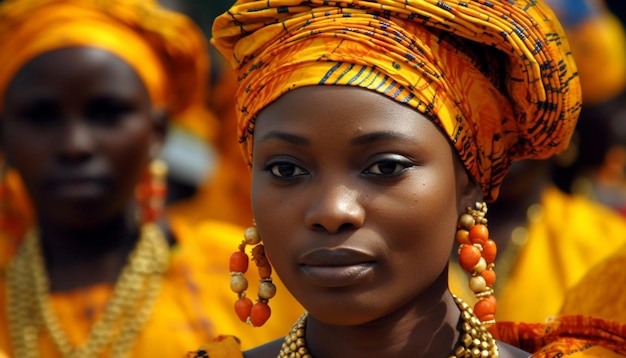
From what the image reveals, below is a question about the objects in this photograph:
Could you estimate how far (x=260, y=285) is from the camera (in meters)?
3.39

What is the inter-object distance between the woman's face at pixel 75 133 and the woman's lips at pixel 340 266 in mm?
→ 2300

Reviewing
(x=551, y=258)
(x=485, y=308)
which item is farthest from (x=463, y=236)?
(x=551, y=258)

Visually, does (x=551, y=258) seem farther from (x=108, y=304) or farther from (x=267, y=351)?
(x=267, y=351)

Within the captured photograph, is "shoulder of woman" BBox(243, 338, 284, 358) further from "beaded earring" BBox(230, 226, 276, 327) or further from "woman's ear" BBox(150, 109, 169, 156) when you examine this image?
"woman's ear" BBox(150, 109, 169, 156)

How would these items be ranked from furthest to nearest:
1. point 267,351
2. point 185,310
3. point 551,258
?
point 551,258, point 185,310, point 267,351

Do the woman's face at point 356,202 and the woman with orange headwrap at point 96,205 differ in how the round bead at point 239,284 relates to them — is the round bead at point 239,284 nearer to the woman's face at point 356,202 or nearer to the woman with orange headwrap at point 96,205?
the woman's face at point 356,202

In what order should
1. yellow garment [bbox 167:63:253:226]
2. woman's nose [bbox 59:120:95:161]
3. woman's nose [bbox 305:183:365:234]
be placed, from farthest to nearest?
yellow garment [bbox 167:63:253:226], woman's nose [bbox 59:120:95:161], woman's nose [bbox 305:183:365:234]

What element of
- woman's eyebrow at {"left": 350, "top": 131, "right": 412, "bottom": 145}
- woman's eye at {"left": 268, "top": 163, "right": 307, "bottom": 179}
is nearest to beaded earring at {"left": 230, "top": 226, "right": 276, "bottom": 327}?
woman's eye at {"left": 268, "top": 163, "right": 307, "bottom": 179}

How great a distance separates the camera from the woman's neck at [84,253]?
5457 millimetres

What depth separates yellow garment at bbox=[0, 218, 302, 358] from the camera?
525 centimetres

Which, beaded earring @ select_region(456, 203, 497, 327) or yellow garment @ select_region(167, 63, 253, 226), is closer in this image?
beaded earring @ select_region(456, 203, 497, 327)

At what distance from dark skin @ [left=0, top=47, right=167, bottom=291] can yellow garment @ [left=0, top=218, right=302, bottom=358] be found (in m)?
0.15

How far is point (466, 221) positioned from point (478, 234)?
0.04 m

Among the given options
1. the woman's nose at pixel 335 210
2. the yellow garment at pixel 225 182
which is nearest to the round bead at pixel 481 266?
→ the woman's nose at pixel 335 210
